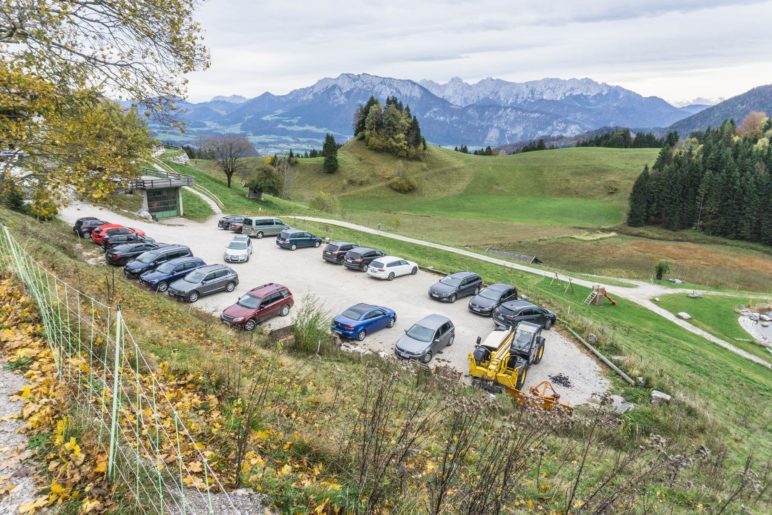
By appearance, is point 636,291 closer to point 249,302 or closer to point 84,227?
point 249,302

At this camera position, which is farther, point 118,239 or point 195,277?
point 118,239

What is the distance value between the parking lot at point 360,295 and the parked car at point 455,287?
1.57 ft

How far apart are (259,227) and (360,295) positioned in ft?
51.5

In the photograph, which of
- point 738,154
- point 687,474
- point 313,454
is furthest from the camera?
point 738,154

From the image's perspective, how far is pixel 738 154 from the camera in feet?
285

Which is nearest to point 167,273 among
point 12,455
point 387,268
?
point 387,268

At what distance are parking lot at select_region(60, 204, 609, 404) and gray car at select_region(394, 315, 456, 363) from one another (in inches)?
21.7

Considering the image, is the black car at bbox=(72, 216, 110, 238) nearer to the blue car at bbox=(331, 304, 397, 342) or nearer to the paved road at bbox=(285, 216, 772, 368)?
the blue car at bbox=(331, 304, 397, 342)

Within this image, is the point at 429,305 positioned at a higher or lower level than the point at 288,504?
lower

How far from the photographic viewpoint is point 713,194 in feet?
249

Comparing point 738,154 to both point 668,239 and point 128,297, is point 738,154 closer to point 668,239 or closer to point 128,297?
point 668,239

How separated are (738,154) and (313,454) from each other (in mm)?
112581

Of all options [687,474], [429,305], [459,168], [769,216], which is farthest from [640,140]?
[687,474]

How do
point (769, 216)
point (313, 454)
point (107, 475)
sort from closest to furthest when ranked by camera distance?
point (107, 475) → point (313, 454) → point (769, 216)
